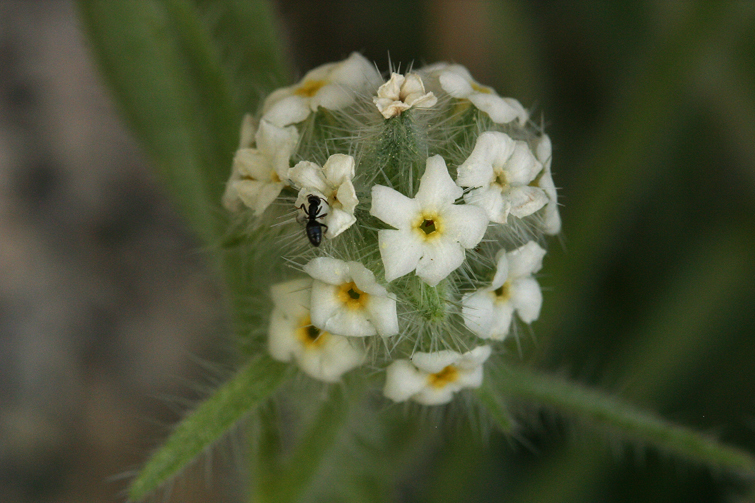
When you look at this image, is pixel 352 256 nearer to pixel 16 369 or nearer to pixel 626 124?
pixel 626 124

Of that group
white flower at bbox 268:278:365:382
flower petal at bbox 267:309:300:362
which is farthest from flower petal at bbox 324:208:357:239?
flower petal at bbox 267:309:300:362

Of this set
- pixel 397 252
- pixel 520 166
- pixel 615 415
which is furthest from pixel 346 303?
pixel 615 415

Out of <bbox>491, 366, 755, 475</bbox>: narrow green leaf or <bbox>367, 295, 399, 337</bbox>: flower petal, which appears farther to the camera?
<bbox>491, 366, 755, 475</bbox>: narrow green leaf

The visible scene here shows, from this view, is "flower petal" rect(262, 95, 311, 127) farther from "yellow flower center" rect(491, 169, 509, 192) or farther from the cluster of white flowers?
"yellow flower center" rect(491, 169, 509, 192)

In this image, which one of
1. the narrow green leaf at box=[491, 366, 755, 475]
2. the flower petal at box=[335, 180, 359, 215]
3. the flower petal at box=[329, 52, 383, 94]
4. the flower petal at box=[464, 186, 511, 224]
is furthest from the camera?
the narrow green leaf at box=[491, 366, 755, 475]

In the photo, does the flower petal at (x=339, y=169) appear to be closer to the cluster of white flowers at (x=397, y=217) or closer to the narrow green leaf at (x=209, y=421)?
the cluster of white flowers at (x=397, y=217)

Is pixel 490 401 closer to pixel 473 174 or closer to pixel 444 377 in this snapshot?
pixel 444 377
